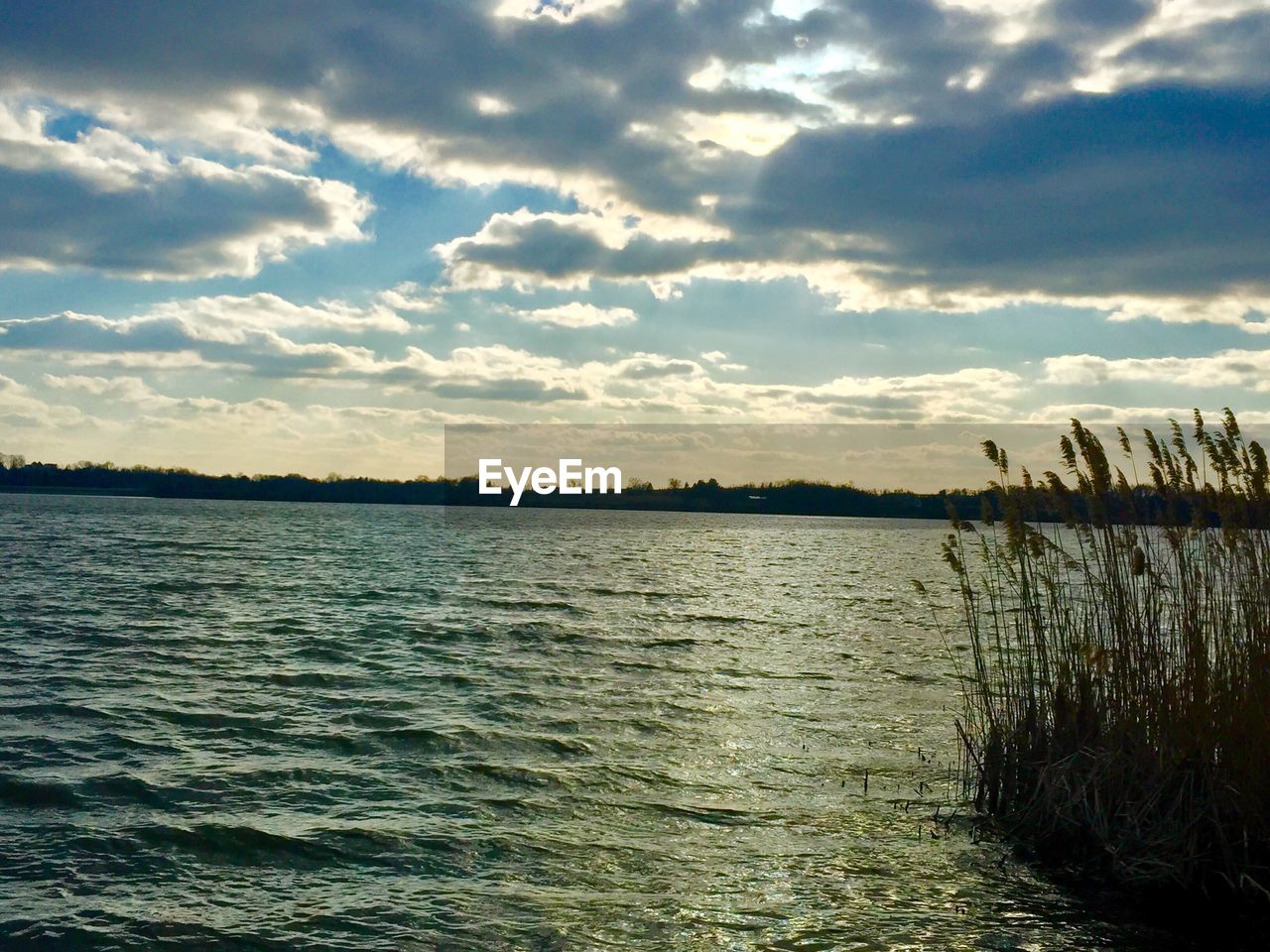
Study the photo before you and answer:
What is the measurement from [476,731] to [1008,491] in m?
8.16

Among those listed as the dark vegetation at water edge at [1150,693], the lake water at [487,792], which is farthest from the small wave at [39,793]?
the dark vegetation at water edge at [1150,693]

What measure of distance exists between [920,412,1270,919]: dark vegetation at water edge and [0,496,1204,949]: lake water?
84 cm

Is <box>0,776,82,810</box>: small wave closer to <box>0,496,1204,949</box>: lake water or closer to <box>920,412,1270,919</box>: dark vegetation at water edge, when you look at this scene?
<box>0,496,1204,949</box>: lake water

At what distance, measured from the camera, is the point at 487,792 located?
11672mm

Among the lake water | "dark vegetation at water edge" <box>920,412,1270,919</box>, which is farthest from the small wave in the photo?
"dark vegetation at water edge" <box>920,412,1270,919</box>

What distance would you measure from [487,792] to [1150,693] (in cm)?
716

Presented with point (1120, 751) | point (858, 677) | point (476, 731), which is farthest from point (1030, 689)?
point (858, 677)

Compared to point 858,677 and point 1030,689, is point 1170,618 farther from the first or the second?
point 858,677

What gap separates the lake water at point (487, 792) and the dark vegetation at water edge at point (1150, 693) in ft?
2.75

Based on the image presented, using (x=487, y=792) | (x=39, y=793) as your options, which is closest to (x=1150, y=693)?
(x=487, y=792)

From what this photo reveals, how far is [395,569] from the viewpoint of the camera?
166 ft

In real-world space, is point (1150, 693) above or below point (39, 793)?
above

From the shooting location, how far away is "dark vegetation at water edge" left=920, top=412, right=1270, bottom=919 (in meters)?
8.42

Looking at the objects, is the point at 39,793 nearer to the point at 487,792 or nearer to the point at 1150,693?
the point at 487,792
